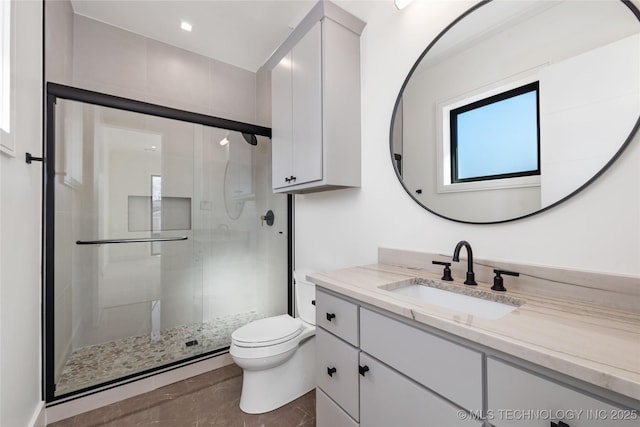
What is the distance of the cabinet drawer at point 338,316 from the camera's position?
3.51 feet

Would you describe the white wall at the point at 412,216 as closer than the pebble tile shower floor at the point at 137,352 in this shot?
Yes

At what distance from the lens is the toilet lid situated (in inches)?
61.0

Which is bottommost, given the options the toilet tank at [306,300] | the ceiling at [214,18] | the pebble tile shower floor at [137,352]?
the pebble tile shower floor at [137,352]

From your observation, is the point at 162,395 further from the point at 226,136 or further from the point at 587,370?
the point at 587,370

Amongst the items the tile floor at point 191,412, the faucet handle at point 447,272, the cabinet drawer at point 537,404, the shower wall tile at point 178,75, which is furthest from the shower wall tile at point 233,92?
the cabinet drawer at point 537,404

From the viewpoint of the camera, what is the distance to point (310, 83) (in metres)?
1.65

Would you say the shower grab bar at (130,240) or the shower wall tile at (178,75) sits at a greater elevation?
the shower wall tile at (178,75)

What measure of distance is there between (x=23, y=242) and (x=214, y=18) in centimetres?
199

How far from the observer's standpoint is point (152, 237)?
7.57 feet

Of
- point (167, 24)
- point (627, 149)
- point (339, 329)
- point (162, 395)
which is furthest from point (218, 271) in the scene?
point (627, 149)

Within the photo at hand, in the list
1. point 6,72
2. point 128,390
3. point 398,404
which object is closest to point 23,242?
point 6,72

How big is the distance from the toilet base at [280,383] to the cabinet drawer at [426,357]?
863 millimetres

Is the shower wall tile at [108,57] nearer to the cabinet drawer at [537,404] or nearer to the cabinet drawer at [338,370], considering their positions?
the cabinet drawer at [338,370]

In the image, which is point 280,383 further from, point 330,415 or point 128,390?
point 128,390
